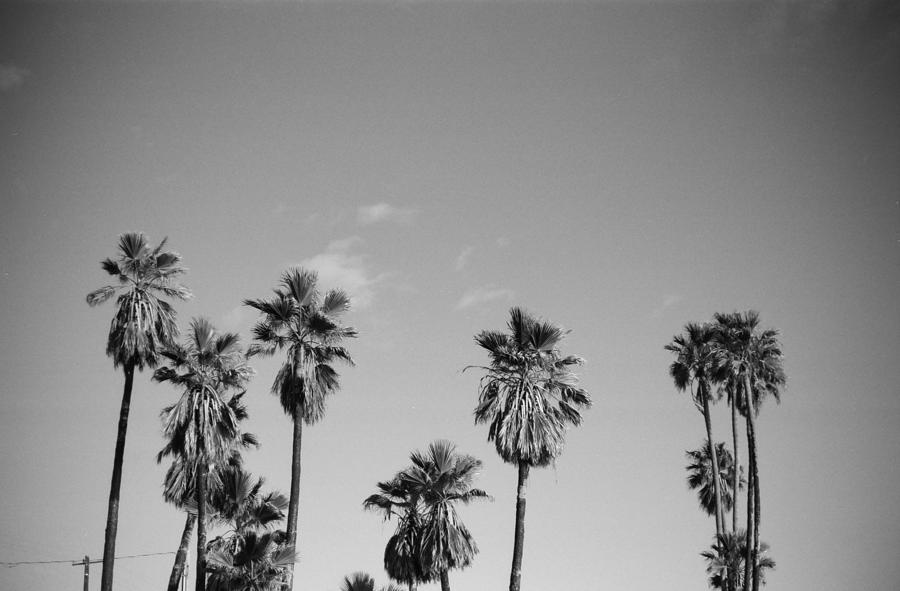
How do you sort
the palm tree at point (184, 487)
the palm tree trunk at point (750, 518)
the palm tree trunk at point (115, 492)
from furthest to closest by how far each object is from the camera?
the palm tree trunk at point (750, 518) < the palm tree at point (184, 487) < the palm tree trunk at point (115, 492)

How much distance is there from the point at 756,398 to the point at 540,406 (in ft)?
77.1


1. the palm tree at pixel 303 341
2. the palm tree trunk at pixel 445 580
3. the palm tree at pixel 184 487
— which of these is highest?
the palm tree at pixel 303 341

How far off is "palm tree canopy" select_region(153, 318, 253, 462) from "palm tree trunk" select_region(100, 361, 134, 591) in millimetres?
1183

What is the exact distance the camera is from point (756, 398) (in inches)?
2025

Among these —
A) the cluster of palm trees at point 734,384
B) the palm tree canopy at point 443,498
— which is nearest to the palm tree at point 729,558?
the cluster of palm trees at point 734,384

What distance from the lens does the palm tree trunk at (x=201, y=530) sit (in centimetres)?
3206

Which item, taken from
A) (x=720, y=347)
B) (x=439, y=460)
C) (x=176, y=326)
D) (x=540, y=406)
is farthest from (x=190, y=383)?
(x=720, y=347)

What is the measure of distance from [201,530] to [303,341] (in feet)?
27.5

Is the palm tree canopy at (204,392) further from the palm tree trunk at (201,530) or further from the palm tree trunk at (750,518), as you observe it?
the palm tree trunk at (750,518)

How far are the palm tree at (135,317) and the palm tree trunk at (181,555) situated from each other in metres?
5.86


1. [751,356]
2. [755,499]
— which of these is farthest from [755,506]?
[751,356]

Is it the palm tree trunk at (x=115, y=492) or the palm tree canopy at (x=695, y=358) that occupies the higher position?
the palm tree canopy at (x=695, y=358)

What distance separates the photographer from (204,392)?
34125mm

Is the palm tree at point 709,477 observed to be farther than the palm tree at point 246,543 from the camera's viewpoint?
Yes
